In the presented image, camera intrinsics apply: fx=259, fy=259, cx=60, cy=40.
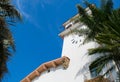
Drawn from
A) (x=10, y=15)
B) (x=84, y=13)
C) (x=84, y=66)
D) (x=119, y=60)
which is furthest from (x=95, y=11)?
(x=10, y=15)

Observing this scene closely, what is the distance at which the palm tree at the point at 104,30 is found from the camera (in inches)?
807

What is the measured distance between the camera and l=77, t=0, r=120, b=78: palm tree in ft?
67.2

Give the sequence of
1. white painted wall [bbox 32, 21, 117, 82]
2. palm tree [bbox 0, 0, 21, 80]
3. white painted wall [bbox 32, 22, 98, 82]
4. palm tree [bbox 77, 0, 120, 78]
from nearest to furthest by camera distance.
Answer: palm tree [bbox 0, 0, 21, 80]
palm tree [bbox 77, 0, 120, 78]
white painted wall [bbox 32, 21, 117, 82]
white painted wall [bbox 32, 22, 98, 82]

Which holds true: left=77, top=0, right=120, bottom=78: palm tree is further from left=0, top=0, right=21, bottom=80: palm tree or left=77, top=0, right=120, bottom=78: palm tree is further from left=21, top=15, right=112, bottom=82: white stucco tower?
left=0, top=0, right=21, bottom=80: palm tree

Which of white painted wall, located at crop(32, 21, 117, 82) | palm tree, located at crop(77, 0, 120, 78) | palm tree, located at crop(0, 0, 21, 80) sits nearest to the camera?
palm tree, located at crop(0, 0, 21, 80)

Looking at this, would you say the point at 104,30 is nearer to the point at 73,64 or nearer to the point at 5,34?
the point at 73,64

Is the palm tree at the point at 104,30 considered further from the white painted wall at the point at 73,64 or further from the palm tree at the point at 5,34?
the palm tree at the point at 5,34

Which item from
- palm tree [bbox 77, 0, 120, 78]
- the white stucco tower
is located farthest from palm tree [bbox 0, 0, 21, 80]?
the white stucco tower

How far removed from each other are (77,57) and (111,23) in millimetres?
10048

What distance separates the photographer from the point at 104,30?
2173cm

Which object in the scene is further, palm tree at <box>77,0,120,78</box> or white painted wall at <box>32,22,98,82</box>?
white painted wall at <box>32,22,98,82</box>

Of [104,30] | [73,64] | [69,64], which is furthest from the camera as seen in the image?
[69,64]

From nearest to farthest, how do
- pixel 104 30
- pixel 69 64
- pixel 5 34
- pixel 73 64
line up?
1. pixel 5 34
2. pixel 104 30
3. pixel 73 64
4. pixel 69 64

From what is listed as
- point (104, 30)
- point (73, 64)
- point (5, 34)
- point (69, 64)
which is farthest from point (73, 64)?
point (5, 34)
